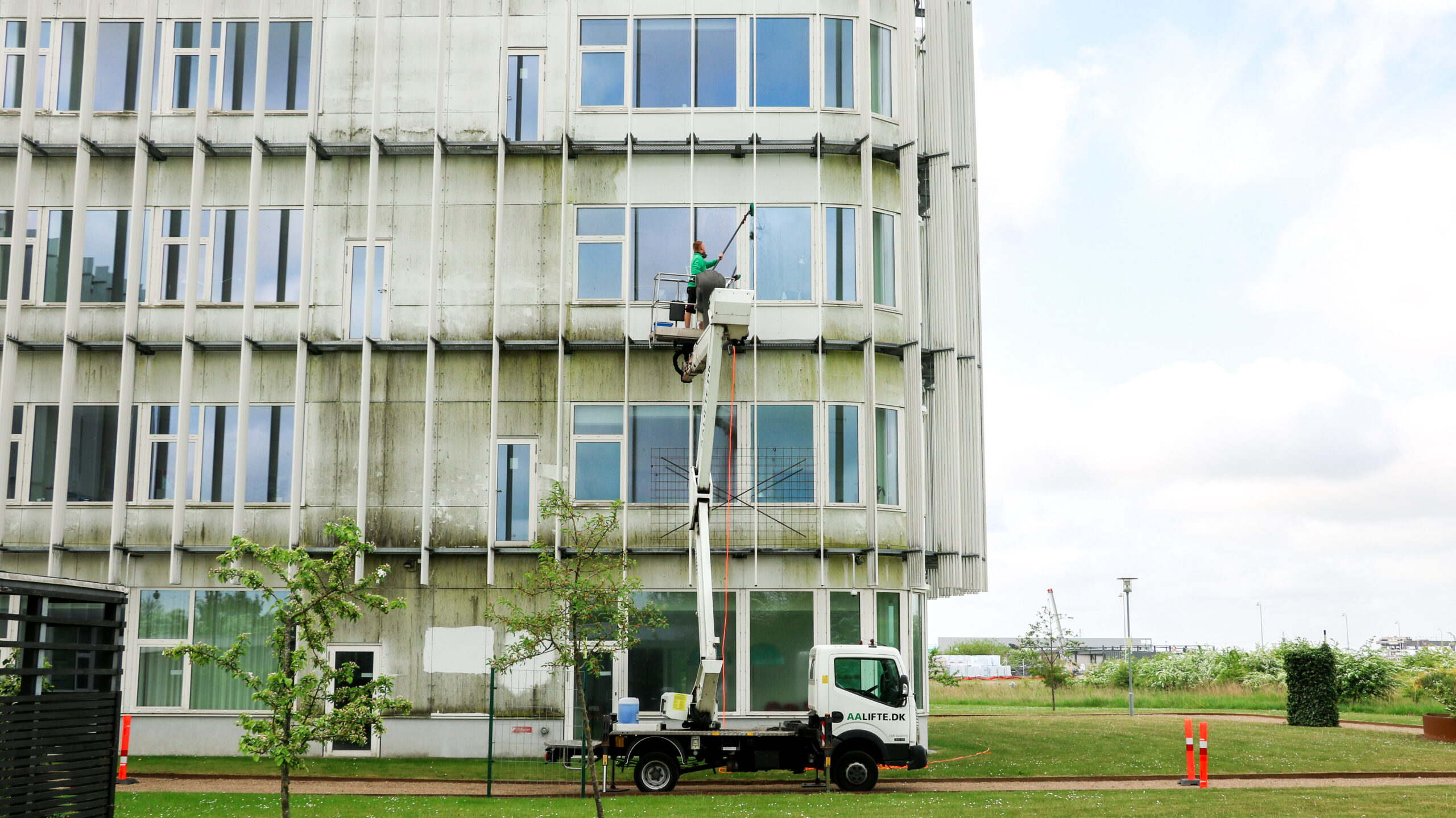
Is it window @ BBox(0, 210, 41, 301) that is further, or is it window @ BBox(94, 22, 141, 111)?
window @ BBox(94, 22, 141, 111)

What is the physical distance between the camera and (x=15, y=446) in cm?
2566

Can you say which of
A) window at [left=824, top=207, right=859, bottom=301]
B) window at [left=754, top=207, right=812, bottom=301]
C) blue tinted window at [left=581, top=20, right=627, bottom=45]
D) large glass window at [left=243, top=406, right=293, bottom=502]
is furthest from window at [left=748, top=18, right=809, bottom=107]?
large glass window at [left=243, top=406, right=293, bottom=502]

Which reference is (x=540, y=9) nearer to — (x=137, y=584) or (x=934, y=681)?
(x=137, y=584)

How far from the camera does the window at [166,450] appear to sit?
83.5ft

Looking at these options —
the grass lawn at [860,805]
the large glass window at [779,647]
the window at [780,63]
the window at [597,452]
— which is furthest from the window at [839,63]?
the grass lawn at [860,805]

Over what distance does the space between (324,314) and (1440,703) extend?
35.7 metres

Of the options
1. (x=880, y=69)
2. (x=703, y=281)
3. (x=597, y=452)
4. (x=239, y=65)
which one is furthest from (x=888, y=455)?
(x=239, y=65)

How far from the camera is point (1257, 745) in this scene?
27281 mm

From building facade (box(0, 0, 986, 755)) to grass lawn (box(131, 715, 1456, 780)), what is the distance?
1.46 metres

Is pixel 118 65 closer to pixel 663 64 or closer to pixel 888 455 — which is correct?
pixel 663 64

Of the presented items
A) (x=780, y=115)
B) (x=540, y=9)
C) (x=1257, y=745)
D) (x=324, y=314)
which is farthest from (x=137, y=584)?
(x=1257, y=745)

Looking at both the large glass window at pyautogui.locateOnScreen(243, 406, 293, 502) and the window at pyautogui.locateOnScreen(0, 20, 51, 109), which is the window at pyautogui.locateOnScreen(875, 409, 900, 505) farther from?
the window at pyautogui.locateOnScreen(0, 20, 51, 109)

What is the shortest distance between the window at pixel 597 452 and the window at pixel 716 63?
705cm

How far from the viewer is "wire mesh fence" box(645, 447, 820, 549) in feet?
81.5
